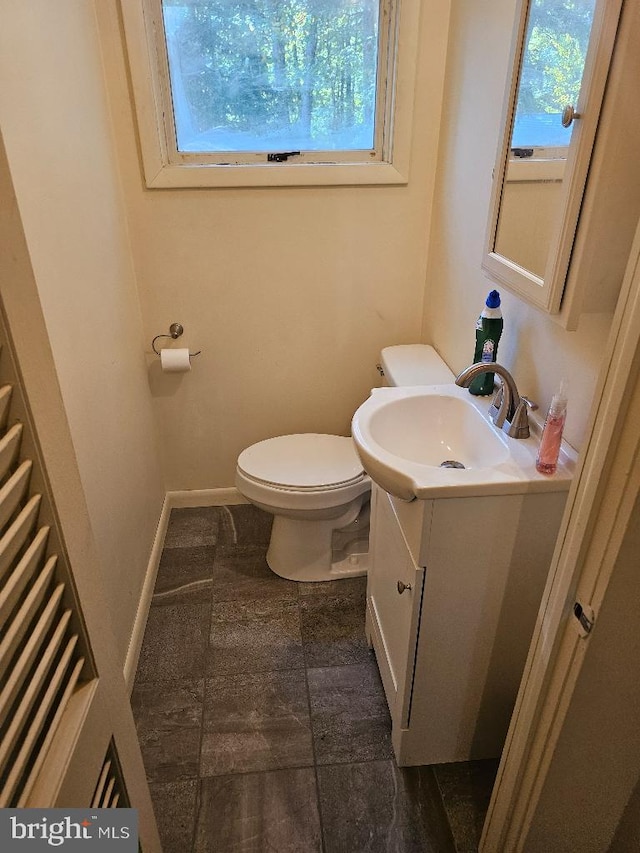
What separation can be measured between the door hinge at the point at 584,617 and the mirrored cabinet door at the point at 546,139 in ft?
1.75

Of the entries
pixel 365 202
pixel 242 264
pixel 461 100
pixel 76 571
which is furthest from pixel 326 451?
pixel 76 571

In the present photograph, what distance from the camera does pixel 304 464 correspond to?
203 centimetres

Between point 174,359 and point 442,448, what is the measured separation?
3.65 feet

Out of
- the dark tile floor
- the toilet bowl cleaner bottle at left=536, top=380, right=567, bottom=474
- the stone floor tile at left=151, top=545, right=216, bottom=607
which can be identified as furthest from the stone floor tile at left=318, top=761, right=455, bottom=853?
the toilet bowl cleaner bottle at left=536, top=380, right=567, bottom=474

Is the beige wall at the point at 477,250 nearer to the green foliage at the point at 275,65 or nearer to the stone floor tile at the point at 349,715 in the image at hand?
the green foliage at the point at 275,65

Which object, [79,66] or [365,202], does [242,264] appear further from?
[79,66]

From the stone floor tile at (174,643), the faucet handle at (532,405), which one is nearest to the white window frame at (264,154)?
the faucet handle at (532,405)

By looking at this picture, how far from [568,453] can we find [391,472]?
0.40 meters

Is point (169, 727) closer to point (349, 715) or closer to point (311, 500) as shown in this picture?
point (349, 715)

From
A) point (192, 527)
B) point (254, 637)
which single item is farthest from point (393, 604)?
point (192, 527)

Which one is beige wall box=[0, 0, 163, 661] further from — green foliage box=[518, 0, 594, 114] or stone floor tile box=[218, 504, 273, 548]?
green foliage box=[518, 0, 594, 114]

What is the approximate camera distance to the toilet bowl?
192 cm

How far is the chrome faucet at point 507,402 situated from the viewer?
1.33 m

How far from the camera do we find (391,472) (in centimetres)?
120
